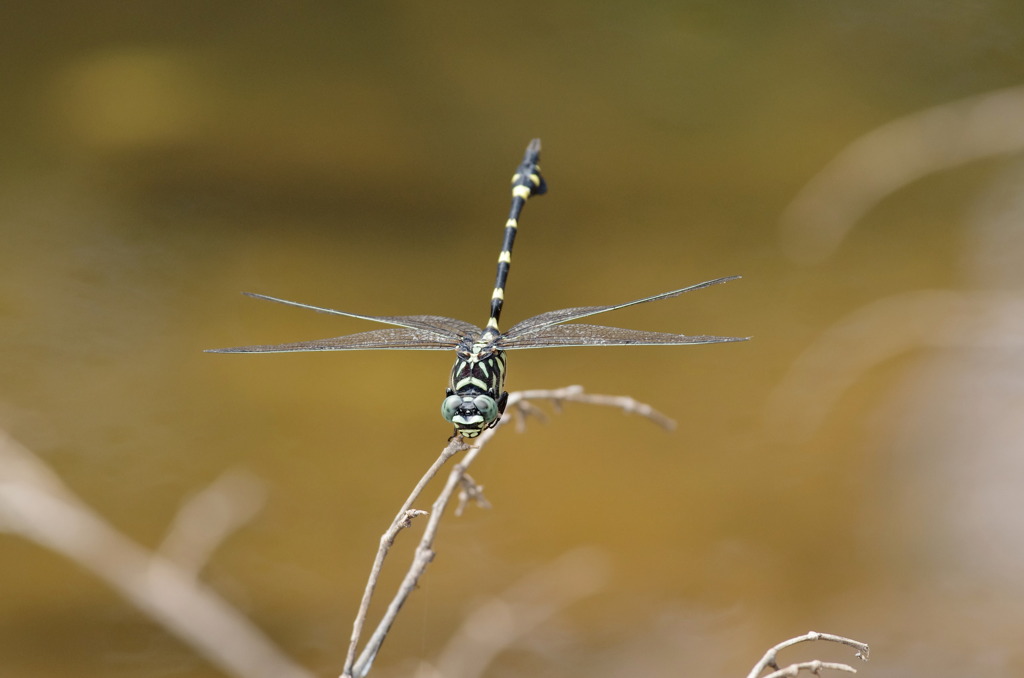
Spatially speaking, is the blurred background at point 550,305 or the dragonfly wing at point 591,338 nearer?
the dragonfly wing at point 591,338

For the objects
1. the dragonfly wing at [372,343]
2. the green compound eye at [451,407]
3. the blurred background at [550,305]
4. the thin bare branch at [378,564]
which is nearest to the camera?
the thin bare branch at [378,564]

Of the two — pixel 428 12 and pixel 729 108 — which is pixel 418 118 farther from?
pixel 729 108

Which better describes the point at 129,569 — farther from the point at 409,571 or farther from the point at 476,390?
the point at 409,571

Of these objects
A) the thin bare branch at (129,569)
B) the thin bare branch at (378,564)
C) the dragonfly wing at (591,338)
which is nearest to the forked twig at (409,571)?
the thin bare branch at (378,564)

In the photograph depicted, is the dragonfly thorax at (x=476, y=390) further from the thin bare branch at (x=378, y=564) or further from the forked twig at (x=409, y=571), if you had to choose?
the thin bare branch at (x=378, y=564)

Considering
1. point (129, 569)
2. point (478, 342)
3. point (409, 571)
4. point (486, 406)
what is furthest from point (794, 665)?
point (129, 569)

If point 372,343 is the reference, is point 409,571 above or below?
below

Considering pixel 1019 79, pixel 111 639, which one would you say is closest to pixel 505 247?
pixel 111 639

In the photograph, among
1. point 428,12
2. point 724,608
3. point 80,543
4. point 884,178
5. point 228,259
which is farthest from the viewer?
point 428,12
